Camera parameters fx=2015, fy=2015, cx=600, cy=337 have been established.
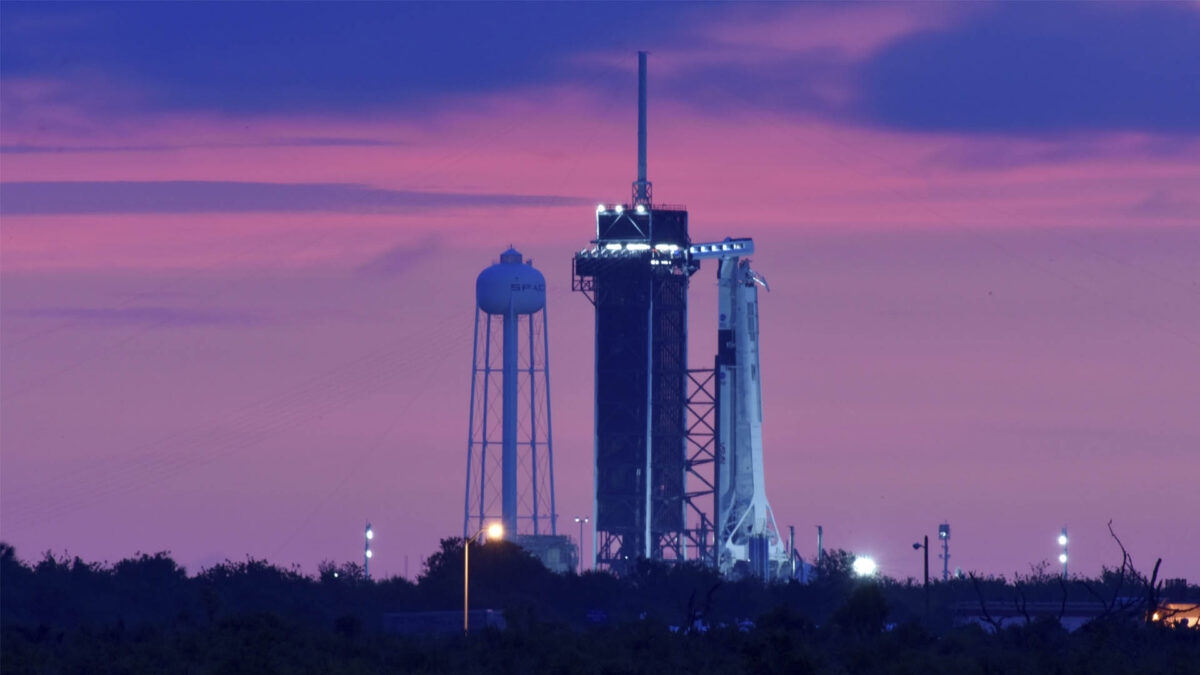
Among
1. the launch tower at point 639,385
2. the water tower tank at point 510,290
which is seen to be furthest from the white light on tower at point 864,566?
the water tower tank at point 510,290

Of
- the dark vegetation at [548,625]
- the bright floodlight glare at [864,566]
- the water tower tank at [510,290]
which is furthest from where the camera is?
the bright floodlight glare at [864,566]

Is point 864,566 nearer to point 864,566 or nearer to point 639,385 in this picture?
point 864,566

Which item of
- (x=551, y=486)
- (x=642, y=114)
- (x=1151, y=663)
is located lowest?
(x=1151, y=663)

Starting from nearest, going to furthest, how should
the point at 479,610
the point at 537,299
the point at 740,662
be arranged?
1. the point at 740,662
2. the point at 479,610
3. the point at 537,299

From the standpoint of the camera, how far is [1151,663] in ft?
221

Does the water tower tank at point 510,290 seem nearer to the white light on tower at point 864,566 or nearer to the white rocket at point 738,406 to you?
the white rocket at point 738,406

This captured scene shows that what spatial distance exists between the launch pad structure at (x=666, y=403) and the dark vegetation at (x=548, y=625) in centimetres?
702

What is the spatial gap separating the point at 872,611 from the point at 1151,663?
30123mm

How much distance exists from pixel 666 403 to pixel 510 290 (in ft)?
46.0

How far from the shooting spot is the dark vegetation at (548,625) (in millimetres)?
72188

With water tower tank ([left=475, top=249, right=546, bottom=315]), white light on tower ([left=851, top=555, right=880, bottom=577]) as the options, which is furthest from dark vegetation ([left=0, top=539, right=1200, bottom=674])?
water tower tank ([left=475, top=249, right=546, bottom=315])

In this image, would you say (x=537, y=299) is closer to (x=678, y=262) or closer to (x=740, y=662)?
(x=678, y=262)

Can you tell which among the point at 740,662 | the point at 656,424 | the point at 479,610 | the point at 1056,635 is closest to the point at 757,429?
the point at 656,424

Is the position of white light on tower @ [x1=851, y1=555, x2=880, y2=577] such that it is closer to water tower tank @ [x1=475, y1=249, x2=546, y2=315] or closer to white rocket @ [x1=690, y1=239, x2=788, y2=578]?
white rocket @ [x1=690, y1=239, x2=788, y2=578]
